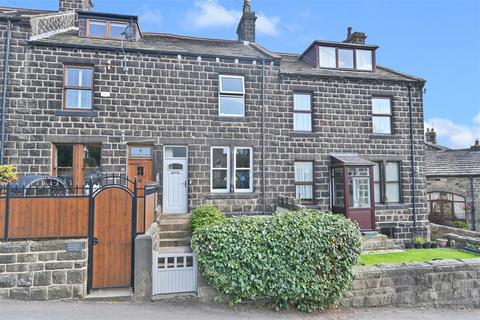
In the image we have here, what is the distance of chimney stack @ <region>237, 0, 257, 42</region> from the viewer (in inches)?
Result: 575

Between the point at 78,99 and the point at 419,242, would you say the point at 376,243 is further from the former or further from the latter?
the point at 78,99

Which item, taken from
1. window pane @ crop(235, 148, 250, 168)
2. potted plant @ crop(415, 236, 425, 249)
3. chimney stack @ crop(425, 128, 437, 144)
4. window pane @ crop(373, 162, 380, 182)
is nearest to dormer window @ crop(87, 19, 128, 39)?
window pane @ crop(235, 148, 250, 168)

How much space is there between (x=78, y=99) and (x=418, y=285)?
12.3 metres

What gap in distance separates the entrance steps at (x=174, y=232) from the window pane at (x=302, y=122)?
20.5 ft

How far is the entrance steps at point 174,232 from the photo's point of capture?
28.9 feet

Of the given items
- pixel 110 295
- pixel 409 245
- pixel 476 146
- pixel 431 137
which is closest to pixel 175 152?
pixel 110 295

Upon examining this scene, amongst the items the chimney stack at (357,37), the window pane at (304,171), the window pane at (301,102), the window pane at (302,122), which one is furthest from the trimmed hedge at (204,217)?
the chimney stack at (357,37)

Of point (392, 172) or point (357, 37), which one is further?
point (357, 37)

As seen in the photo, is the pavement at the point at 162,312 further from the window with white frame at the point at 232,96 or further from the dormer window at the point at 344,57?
the dormer window at the point at 344,57

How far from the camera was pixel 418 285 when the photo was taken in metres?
7.41

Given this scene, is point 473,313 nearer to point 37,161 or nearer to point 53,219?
point 53,219

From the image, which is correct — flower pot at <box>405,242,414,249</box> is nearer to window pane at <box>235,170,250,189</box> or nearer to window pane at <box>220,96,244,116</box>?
window pane at <box>235,170,250,189</box>

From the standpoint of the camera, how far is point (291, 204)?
1063 cm

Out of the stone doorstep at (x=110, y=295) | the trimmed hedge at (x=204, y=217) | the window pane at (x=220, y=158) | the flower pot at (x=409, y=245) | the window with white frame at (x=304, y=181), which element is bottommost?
the flower pot at (x=409, y=245)
